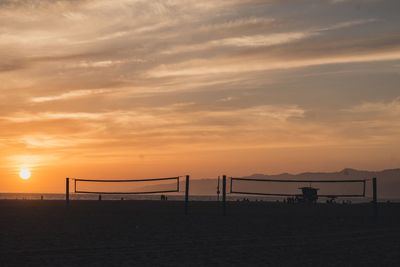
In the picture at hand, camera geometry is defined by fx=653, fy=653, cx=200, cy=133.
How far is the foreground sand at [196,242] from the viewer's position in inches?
500

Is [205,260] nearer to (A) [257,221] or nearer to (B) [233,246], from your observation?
(B) [233,246]

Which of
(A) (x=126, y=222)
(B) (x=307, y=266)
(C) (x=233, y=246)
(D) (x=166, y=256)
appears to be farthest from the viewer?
(A) (x=126, y=222)

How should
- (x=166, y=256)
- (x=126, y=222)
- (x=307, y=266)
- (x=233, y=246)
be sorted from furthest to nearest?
(x=126, y=222), (x=233, y=246), (x=166, y=256), (x=307, y=266)

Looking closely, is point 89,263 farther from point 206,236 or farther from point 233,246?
point 206,236

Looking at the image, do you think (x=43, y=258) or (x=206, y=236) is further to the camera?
(x=206, y=236)

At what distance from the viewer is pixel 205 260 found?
12.8 metres

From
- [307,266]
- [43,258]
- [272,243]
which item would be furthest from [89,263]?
[272,243]

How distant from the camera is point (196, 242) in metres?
15.9

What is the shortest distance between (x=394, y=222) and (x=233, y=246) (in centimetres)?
1026

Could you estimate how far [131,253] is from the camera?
13633 mm

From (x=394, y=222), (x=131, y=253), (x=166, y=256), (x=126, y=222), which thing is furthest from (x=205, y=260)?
(x=394, y=222)

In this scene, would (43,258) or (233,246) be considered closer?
(43,258)

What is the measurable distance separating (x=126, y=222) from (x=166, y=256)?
8.93m

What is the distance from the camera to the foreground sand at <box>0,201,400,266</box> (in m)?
12.7
